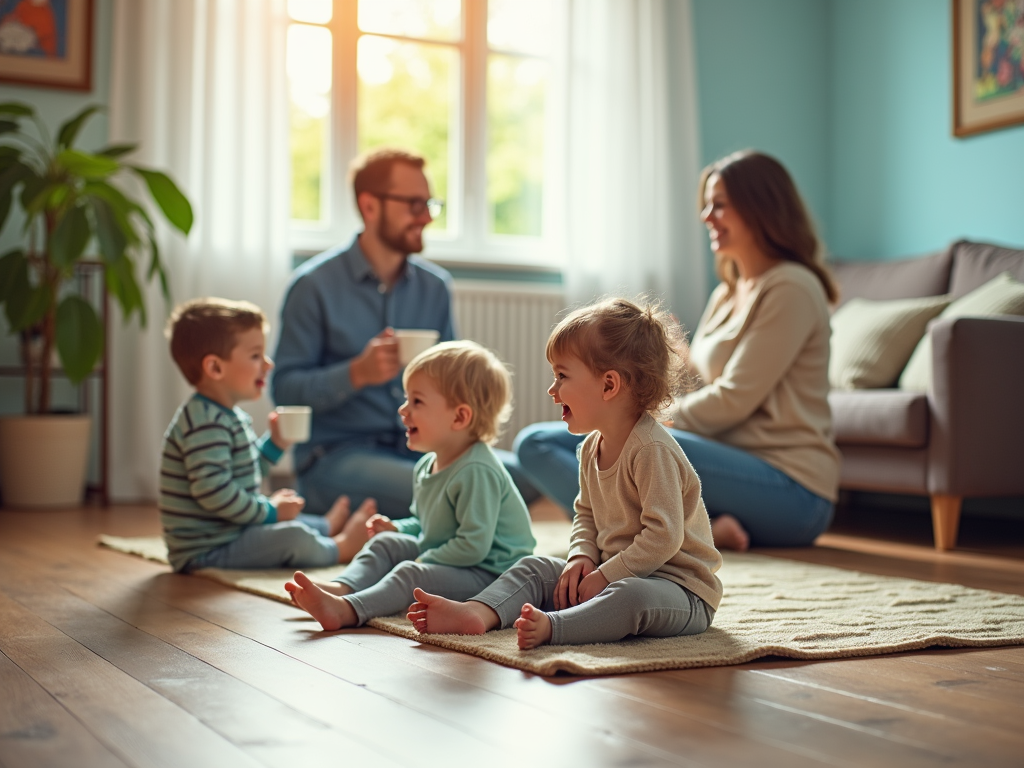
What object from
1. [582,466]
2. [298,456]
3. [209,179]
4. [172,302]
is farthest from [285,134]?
[582,466]

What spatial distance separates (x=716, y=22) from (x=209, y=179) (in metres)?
2.29

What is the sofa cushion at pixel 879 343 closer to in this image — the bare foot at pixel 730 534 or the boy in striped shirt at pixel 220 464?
the bare foot at pixel 730 534

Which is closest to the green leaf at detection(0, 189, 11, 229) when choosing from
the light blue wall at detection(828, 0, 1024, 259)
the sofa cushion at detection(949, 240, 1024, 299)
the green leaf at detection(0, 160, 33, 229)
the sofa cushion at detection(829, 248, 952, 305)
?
the green leaf at detection(0, 160, 33, 229)

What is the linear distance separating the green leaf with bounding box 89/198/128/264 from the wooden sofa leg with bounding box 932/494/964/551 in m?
2.43

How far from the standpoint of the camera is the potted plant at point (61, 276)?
11.1 ft

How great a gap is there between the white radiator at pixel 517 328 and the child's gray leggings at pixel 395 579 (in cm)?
250

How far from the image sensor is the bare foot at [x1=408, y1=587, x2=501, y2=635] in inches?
59.6

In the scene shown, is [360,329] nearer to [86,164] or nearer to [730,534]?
[730,534]

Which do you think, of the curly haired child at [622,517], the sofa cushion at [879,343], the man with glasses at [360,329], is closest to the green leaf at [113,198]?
the man with glasses at [360,329]

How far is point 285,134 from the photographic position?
403cm

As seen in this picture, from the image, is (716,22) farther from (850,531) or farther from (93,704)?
(93,704)

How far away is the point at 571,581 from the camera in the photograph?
155cm

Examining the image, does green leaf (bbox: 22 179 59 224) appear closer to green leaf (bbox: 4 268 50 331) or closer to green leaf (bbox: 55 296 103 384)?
green leaf (bbox: 4 268 50 331)

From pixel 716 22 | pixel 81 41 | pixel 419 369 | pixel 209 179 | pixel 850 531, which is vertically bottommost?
pixel 850 531
